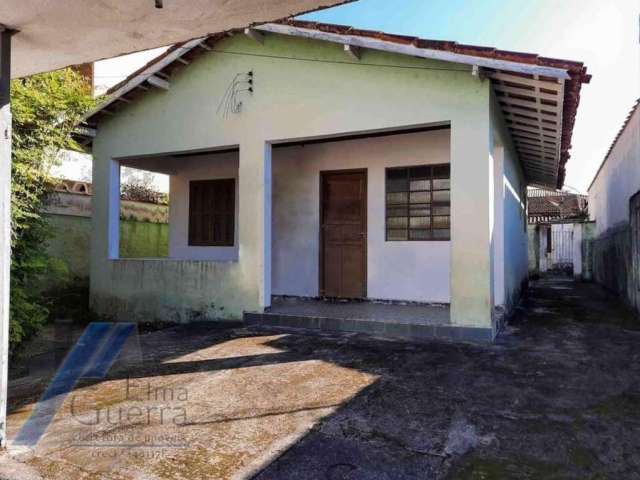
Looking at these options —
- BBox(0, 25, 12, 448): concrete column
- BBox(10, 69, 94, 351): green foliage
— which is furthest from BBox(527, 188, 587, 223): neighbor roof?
BBox(0, 25, 12, 448): concrete column

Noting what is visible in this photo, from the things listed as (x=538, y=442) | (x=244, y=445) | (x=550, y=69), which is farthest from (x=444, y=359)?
(x=550, y=69)

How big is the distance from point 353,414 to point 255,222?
13.7ft

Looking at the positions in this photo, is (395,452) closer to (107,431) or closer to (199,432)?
(199,432)

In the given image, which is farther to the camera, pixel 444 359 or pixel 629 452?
pixel 444 359

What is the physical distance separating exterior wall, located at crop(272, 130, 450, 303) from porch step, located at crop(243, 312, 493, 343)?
1.84 meters

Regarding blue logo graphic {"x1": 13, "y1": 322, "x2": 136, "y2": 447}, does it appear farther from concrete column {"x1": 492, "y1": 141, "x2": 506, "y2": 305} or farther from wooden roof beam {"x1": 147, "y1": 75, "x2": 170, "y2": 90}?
concrete column {"x1": 492, "y1": 141, "x2": 506, "y2": 305}

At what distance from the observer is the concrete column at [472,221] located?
567 centimetres

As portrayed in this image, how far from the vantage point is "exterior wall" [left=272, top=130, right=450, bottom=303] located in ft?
25.6

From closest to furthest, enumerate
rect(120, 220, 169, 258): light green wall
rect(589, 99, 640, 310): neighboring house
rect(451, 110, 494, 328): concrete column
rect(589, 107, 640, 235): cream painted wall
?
rect(451, 110, 494, 328): concrete column, rect(589, 99, 640, 310): neighboring house, rect(589, 107, 640, 235): cream painted wall, rect(120, 220, 169, 258): light green wall

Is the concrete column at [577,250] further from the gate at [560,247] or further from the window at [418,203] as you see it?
the window at [418,203]

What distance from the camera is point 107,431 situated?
311cm

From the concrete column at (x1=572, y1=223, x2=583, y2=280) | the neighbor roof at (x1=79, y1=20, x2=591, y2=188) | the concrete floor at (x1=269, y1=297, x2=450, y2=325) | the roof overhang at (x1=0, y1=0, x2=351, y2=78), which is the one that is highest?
the neighbor roof at (x1=79, y1=20, x2=591, y2=188)

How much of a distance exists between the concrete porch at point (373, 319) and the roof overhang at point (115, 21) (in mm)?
4501

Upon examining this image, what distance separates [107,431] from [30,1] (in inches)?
106
